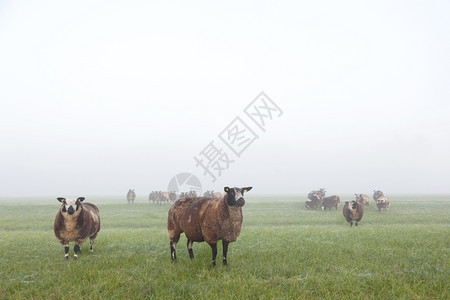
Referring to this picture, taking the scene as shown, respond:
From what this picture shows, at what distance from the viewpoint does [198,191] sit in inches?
2140

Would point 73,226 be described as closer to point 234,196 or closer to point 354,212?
point 234,196

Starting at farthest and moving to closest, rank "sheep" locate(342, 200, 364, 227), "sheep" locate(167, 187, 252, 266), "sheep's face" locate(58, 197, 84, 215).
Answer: "sheep" locate(342, 200, 364, 227)
"sheep's face" locate(58, 197, 84, 215)
"sheep" locate(167, 187, 252, 266)

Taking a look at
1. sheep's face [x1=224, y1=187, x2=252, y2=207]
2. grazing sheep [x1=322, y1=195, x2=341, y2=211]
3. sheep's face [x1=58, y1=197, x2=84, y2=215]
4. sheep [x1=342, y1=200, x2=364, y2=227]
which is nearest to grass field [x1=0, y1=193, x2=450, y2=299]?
sheep's face [x1=58, y1=197, x2=84, y2=215]

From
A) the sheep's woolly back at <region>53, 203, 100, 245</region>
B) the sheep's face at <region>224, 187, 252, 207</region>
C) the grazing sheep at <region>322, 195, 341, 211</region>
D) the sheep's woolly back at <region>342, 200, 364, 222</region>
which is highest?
the sheep's face at <region>224, 187, 252, 207</region>

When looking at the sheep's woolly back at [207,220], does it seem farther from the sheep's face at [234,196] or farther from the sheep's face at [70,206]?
the sheep's face at [70,206]

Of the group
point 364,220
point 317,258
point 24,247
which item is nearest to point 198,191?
point 364,220

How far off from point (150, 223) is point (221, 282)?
19377 mm

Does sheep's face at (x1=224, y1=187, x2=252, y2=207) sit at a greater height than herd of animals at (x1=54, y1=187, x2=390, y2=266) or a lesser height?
greater

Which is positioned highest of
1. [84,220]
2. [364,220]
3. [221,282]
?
[84,220]

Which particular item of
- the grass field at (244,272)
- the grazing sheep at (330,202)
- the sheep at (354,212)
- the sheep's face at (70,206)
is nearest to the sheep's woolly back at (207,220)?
the grass field at (244,272)

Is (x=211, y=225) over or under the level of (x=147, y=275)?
over

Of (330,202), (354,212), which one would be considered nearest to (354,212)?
(354,212)

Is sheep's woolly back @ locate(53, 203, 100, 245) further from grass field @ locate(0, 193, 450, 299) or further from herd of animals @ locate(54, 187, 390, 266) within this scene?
grass field @ locate(0, 193, 450, 299)

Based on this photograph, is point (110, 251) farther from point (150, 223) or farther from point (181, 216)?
point (150, 223)
